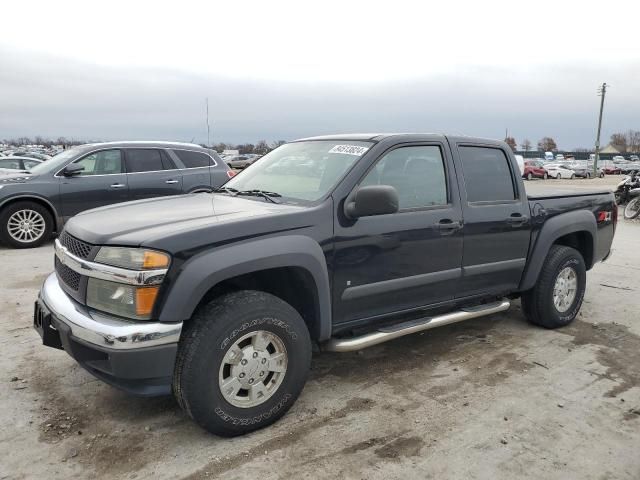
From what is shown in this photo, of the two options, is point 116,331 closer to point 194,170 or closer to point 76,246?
point 76,246

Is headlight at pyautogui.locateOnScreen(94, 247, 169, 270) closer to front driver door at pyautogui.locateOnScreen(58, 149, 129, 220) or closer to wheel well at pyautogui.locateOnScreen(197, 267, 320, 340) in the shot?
wheel well at pyautogui.locateOnScreen(197, 267, 320, 340)

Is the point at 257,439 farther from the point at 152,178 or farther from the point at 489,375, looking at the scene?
the point at 152,178

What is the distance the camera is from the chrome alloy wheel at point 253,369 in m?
2.96

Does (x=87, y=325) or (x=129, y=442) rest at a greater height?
(x=87, y=325)

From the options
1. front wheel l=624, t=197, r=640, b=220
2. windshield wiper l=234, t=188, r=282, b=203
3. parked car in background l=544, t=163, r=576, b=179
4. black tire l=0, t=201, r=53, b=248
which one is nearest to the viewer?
windshield wiper l=234, t=188, r=282, b=203

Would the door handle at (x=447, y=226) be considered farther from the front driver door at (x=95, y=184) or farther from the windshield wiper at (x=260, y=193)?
the front driver door at (x=95, y=184)

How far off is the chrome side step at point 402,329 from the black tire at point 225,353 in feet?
1.12

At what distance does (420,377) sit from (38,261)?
6059 millimetres

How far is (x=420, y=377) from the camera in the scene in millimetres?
3887

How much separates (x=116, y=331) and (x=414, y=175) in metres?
2.35

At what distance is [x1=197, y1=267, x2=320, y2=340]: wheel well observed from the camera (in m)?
3.23

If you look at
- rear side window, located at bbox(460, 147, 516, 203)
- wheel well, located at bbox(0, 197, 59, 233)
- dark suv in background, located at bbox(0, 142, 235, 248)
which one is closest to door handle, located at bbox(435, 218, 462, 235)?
rear side window, located at bbox(460, 147, 516, 203)

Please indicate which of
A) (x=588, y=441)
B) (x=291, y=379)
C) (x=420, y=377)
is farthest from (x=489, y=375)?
(x=291, y=379)

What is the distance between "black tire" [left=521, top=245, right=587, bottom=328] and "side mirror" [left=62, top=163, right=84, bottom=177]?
7224 millimetres
